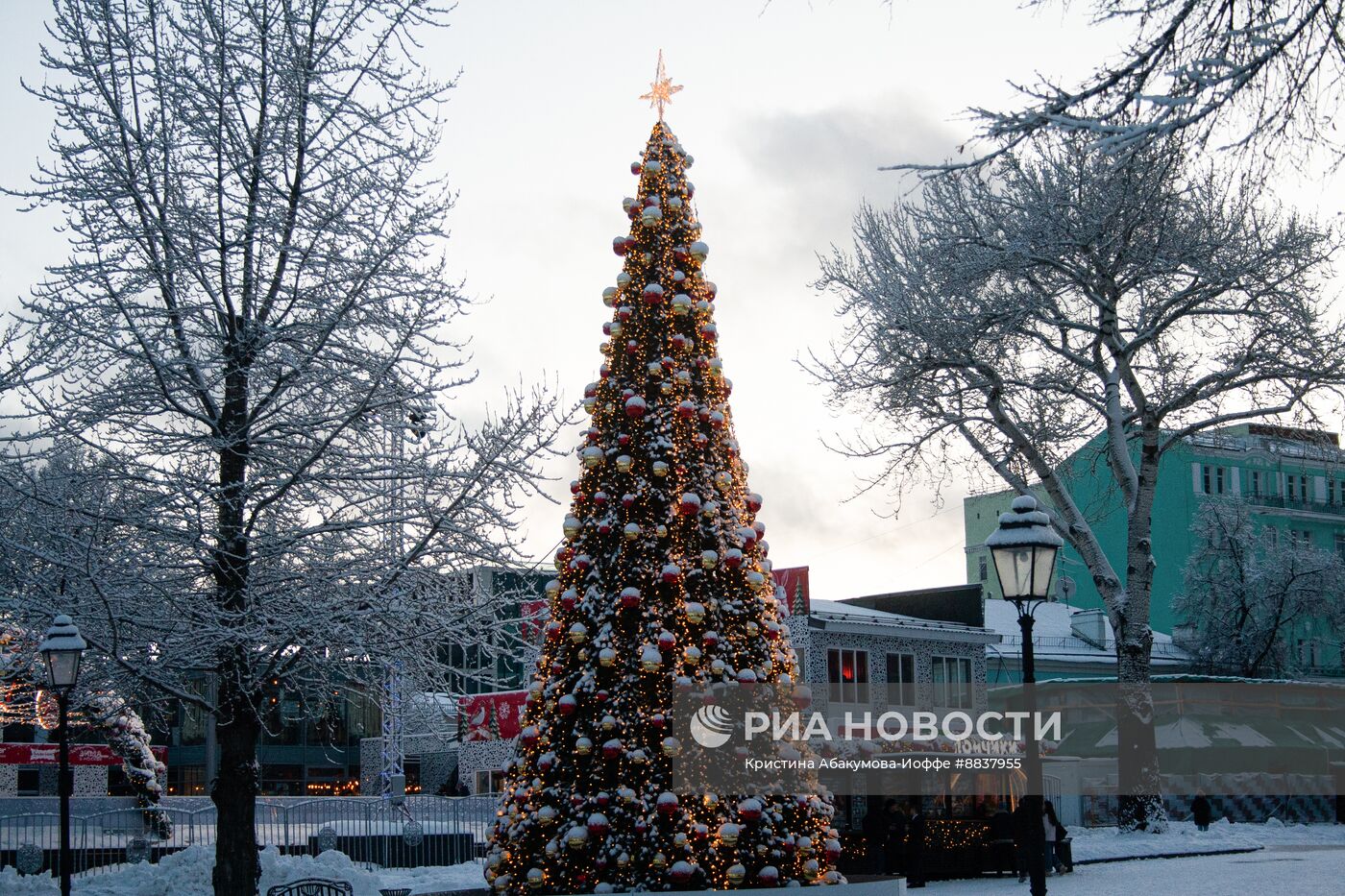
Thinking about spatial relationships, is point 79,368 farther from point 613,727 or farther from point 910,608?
point 910,608

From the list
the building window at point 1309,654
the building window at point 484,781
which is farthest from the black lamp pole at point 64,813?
the building window at point 1309,654

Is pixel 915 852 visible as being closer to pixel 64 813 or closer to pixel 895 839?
pixel 895 839

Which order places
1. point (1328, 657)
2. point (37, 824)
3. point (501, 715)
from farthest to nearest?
point (1328, 657) < point (501, 715) < point (37, 824)

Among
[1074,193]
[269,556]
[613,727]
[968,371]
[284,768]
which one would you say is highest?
[1074,193]

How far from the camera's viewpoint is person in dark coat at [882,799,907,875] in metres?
22.3

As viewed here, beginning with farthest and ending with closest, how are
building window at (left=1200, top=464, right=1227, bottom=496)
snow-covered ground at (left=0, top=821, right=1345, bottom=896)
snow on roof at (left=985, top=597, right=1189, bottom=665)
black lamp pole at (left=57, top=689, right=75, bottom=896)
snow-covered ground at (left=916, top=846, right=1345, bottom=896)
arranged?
building window at (left=1200, top=464, right=1227, bottom=496) → snow on roof at (left=985, top=597, right=1189, bottom=665) → snow-covered ground at (left=916, top=846, right=1345, bottom=896) → snow-covered ground at (left=0, top=821, right=1345, bottom=896) → black lamp pole at (left=57, top=689, right=75, bottom=896)

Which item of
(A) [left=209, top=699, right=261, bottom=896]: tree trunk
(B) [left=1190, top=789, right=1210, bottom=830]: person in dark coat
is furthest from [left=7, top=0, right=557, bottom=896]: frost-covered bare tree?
(B) [left=1190, top=789, right=1210, bottom=830]: person in dark coat

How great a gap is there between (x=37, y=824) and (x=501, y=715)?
15.2 meters

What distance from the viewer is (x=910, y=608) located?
1743 inches

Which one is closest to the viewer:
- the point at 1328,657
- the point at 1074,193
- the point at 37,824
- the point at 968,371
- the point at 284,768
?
the point at 37,824

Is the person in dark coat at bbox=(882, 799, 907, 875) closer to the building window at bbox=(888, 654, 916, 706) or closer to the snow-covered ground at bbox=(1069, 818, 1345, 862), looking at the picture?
the snow-covered ground at bbox=(1069, 818, 1345, 862)

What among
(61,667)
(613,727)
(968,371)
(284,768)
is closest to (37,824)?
(61,667)

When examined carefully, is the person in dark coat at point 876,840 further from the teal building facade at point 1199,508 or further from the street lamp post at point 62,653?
the teal building facade at point 1199,508

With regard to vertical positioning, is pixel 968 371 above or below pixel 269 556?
above
